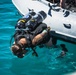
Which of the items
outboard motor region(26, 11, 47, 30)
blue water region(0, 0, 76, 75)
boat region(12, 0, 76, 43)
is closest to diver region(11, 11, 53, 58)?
outboard motor region(26, 11, 47, 30)

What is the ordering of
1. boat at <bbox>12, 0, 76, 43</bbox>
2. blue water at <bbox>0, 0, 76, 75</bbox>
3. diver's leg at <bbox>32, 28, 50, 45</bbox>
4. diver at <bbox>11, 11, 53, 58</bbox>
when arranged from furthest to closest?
blue water at <bbox>0, 0, 76, 75</bbox>, boat at <bbox>12, 0, 76, 43</bbox>, diver's leg at <bbox>32, 28, 50, 45</bbox>, diver at <bbox>11, 11, 53, 58</bbox>

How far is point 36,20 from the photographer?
766cm

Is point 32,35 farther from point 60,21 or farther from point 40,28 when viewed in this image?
point 60,21

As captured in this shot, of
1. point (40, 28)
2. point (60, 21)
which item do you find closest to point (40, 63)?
point (40, 28)

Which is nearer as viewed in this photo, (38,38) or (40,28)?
(38,38)

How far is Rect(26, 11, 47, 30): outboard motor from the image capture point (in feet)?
24.7

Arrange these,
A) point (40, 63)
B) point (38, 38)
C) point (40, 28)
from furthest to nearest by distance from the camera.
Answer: point (40, 63) → point (40, 28) → point (38, 38)

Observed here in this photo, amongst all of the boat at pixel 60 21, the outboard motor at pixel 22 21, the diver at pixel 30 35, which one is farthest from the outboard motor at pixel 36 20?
the boat at pixel 60 21

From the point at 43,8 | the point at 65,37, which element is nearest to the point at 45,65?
the point at 65,37

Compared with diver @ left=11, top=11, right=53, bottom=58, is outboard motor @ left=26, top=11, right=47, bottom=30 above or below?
above

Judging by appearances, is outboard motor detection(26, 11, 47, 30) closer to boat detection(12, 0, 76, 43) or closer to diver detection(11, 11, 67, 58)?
diver detection(11, 11, 67, 58)

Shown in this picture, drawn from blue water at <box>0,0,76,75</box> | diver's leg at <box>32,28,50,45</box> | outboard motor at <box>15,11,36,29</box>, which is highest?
outboard motor at <box>15,11,36,29</box>

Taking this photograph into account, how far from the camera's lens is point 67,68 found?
8039 millimetres

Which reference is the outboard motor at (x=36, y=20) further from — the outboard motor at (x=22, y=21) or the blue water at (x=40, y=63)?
the blue water at (x=40, y=63)
